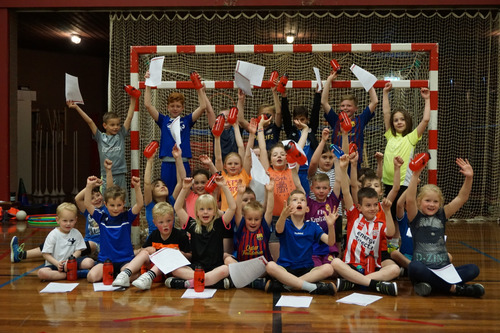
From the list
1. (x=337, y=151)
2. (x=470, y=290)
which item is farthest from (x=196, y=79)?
(x=470, y=290)

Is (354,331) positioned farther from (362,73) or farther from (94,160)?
(94,160)

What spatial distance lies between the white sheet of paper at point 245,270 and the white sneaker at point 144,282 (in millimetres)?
640

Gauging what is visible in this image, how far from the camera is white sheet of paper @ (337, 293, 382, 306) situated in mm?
3752

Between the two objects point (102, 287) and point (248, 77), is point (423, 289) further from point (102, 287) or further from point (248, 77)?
point (248, 77)

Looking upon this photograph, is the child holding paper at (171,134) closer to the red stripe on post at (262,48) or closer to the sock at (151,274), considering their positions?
the red stripe on post at (262,48)

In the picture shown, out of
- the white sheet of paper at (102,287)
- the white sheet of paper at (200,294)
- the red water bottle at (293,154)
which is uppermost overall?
the red water bottle at (293,154)

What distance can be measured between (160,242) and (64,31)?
759cm

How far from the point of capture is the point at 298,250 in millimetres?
4227

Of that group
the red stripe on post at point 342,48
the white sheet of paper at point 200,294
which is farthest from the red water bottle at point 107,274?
the red stripe on post at point 342,48

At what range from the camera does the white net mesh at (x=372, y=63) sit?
8.15 m

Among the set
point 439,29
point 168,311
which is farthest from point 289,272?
point 439,29

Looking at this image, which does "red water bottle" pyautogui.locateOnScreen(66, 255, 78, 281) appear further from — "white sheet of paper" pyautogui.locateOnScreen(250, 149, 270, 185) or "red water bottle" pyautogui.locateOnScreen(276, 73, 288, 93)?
"red water bottle" pyautogui.locateOnScreen(276, 73, 288, 93)

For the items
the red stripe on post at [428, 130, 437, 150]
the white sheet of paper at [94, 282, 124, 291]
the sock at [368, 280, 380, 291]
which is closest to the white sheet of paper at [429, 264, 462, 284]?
the sock at [368, 280, 380, 291]

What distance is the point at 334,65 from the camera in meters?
5.32
